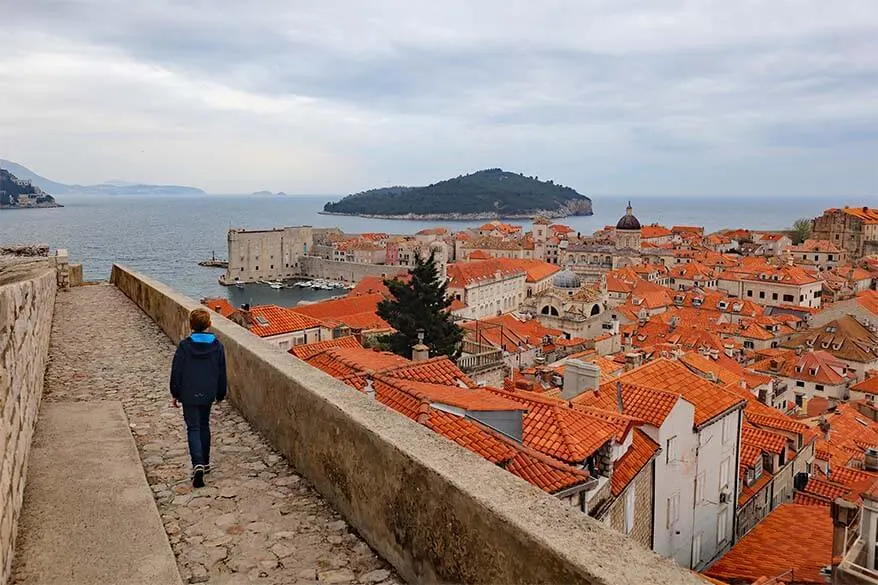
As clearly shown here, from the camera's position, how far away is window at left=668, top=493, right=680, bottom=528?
39.2ft

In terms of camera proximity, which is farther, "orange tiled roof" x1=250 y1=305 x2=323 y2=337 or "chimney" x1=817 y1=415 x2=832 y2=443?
"orange tiled roof" x1=250 y1=305 x2=323 y2=337

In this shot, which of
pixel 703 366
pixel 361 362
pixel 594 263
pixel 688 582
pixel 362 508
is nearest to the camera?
pixel 688 582

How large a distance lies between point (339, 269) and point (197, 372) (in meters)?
102

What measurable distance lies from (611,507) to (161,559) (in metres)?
6.63

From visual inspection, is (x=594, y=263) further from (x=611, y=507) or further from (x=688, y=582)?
(x=688, y=582)

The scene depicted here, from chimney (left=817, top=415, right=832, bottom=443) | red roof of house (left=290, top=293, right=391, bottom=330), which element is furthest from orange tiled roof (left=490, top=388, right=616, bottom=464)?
red roof of house (left=290, top=293, right=391, bottom=330)

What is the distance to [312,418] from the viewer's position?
15.5 ft

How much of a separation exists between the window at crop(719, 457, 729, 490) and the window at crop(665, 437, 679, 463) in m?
2.19

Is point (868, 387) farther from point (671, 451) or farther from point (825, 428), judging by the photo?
point (671, 451)

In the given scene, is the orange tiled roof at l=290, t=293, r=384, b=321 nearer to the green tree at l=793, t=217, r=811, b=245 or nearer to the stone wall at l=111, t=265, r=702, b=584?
the stone wall at l=111, t=265, r=702, b=584

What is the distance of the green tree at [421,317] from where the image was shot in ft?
81.9

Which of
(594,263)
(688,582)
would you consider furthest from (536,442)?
(594,263)

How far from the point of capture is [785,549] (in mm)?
11656

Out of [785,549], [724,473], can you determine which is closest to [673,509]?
[785,549]
